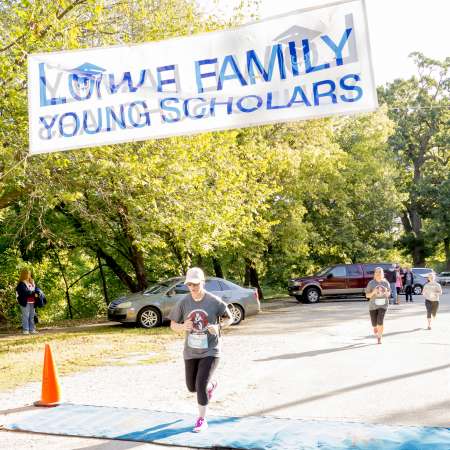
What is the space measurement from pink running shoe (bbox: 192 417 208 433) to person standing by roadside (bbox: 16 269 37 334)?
1204 cm

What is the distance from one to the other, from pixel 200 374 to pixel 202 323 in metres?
0.55

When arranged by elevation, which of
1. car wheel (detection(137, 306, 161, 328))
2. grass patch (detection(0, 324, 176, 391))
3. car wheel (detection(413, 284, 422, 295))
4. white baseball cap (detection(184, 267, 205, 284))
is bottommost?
car wheel (detection(413, 284, 422, 295))

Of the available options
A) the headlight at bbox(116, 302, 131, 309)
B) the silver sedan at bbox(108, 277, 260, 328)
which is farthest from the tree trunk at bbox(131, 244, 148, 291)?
the headlight at bbox(116, 302, 131, 309)

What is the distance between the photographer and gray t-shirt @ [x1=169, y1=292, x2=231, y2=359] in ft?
22.3

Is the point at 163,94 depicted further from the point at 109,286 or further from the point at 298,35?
the point at 109,286

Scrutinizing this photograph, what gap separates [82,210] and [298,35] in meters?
10.1

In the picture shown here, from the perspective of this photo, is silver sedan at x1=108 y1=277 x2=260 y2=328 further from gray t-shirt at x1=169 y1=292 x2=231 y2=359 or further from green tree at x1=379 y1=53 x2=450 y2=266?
green tree at x1=379 y1=53 x2=450 y2=266

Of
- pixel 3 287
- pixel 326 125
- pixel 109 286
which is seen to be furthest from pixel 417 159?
pixel 3 287

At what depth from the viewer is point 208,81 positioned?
24.5 ft

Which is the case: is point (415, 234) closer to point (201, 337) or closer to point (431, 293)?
point (431, 293)

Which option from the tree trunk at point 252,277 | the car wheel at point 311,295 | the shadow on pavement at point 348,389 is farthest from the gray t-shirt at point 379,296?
the tree trunk at point 252,277

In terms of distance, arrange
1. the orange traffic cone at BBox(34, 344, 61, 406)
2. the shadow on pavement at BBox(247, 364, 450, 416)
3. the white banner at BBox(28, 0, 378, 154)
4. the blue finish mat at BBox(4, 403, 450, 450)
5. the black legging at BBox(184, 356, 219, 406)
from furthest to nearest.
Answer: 1. the orange traffic cone at BBox(34, 344, 61, 406)
2. the shadow on pavement at BBox(247, 364, 450, 416)
3. the white banner at BBox(28, 0, 378, 154)
4. the black legging at BBox(184, 356, 219, 406)
5. the blue finish mat at BBox(4, 403, 450, 450)

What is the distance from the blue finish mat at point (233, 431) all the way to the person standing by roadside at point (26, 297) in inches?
406

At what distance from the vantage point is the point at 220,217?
690 inches
